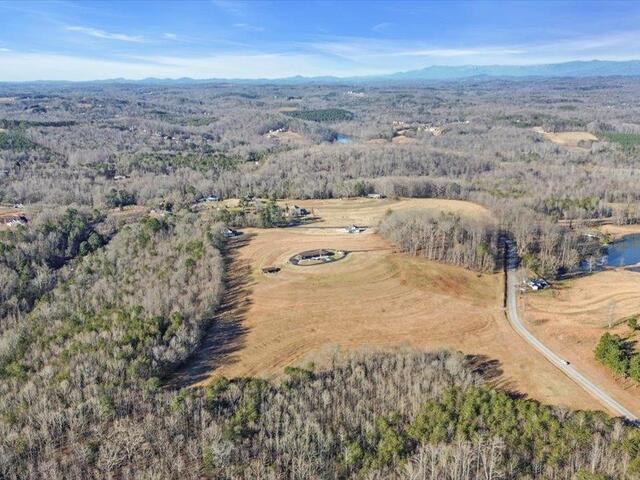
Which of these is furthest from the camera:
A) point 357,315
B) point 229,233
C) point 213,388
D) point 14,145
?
point 14,145

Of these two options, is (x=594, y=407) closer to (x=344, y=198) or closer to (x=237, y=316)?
(x=237, y=316)

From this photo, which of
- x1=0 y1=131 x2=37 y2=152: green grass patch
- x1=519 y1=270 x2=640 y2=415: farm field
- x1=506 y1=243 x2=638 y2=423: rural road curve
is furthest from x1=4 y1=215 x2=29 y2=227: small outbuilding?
x1=519 y1=270 x2=640 y2=415: farm field

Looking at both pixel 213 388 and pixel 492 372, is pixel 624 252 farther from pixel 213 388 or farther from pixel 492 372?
pixel 213 388

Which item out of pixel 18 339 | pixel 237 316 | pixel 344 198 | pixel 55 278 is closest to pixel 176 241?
pixel 55 278

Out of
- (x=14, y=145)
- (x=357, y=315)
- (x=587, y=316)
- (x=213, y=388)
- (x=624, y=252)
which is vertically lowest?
(x=624, y=252)

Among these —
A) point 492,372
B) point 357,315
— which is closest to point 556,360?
point 492,372
